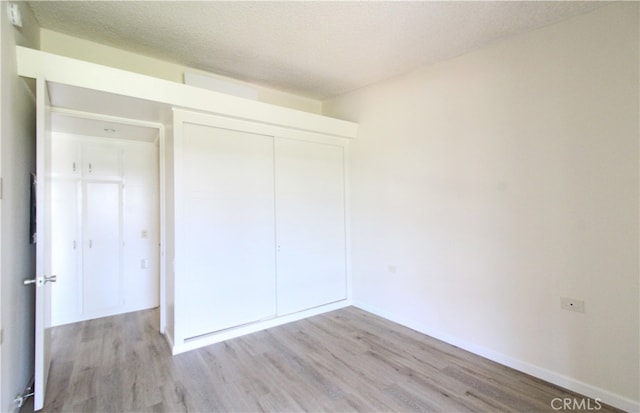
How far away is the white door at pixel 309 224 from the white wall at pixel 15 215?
213cm

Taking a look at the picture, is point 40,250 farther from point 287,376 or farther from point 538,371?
point 538,371

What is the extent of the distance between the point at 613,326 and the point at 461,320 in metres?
1.12

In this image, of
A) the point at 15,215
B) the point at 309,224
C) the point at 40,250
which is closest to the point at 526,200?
the point at 309,224

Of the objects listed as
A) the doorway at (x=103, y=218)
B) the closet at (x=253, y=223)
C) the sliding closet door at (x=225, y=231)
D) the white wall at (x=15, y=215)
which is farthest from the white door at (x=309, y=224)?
the white wall at (x=15, y=215)

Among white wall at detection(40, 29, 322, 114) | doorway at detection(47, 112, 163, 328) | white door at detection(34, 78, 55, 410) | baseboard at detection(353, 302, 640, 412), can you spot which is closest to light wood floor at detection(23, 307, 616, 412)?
baseboard at detection(353, 302, 640, 412)

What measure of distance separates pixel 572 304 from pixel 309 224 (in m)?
2.62

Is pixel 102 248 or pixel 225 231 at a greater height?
pixel 225 231

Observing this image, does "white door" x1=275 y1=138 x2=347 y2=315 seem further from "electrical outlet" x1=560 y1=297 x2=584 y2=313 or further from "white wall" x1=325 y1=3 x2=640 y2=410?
"electrical outlet" x1=560 y1=297 x2=584 y2=313

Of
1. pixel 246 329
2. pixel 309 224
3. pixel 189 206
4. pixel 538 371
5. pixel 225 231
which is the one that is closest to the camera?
pixel 538 371

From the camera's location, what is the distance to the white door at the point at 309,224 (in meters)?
3.58

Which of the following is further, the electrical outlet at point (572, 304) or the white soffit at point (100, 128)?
the white soffit at point (100, 128)

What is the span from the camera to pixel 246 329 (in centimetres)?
327

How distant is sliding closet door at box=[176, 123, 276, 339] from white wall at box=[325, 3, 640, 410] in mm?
1483

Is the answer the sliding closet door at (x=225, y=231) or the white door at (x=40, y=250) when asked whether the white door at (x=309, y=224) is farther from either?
the white door at (x=40, y=250)
